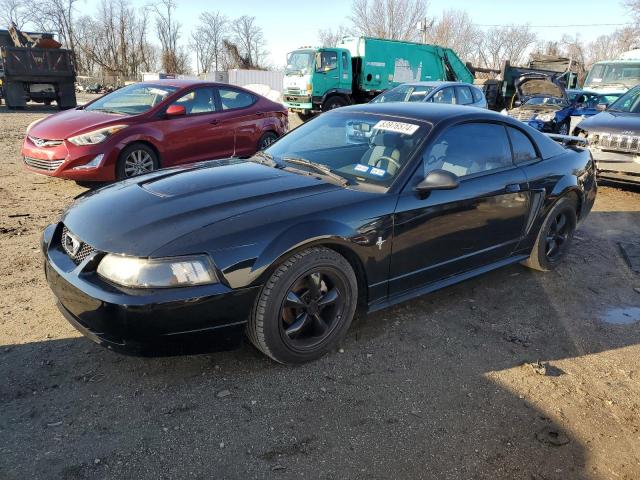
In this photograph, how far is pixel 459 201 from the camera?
3.45 meters

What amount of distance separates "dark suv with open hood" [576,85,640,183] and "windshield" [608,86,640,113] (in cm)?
4

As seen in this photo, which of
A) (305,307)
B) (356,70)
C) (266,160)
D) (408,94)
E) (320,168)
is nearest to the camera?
(305,307)

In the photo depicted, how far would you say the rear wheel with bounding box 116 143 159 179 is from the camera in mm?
6180

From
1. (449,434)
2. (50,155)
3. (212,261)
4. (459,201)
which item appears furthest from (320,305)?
(50,155)

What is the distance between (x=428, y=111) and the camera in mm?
3682

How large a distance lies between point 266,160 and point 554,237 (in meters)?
2.78

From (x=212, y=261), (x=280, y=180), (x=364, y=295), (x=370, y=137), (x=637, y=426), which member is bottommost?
(x=637, y=426)

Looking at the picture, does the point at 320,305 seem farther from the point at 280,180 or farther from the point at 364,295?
the point at 280,180

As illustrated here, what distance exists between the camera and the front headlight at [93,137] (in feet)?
19.6

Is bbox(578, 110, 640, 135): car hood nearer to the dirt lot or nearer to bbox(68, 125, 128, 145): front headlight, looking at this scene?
the dirt lot

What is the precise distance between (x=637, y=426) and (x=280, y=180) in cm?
246

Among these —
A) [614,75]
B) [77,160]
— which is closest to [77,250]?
[77,160]

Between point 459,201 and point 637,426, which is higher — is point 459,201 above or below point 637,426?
above

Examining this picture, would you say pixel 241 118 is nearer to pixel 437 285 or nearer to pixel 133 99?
pixel 133 99
